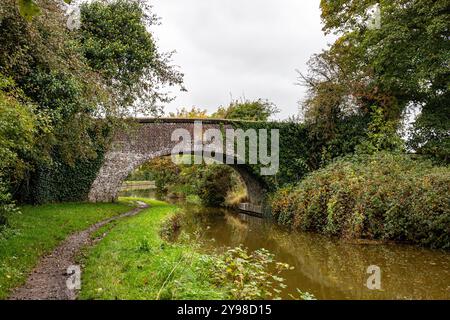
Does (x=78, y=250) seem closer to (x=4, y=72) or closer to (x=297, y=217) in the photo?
(x=4, y=72)

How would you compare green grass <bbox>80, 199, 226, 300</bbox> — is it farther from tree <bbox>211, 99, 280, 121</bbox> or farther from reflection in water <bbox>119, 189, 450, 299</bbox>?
tree <bbox>211, 99, 280, 121</bbox>

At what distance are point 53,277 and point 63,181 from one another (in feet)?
35.8

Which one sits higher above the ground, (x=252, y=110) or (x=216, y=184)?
(x=252, y=110)

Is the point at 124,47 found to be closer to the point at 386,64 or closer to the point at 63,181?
the point at 63,181

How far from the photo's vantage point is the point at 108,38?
14.9 m

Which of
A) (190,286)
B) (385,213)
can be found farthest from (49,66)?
(385,213)

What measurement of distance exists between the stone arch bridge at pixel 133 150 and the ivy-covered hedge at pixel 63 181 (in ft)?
1.11

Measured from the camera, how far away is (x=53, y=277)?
5785 millimetres

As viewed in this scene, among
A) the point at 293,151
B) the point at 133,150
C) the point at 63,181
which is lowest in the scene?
the point at 63,181

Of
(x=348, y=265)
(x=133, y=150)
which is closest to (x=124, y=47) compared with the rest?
(x=133, y=150)

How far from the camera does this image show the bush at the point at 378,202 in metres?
9.49

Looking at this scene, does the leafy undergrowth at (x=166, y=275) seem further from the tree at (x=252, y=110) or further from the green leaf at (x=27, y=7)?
the tree at (x=252, y=110)

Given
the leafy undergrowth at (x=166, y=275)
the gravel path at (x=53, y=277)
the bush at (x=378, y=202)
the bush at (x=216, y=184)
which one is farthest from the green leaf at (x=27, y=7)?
the bush at (x=216, y=184)
